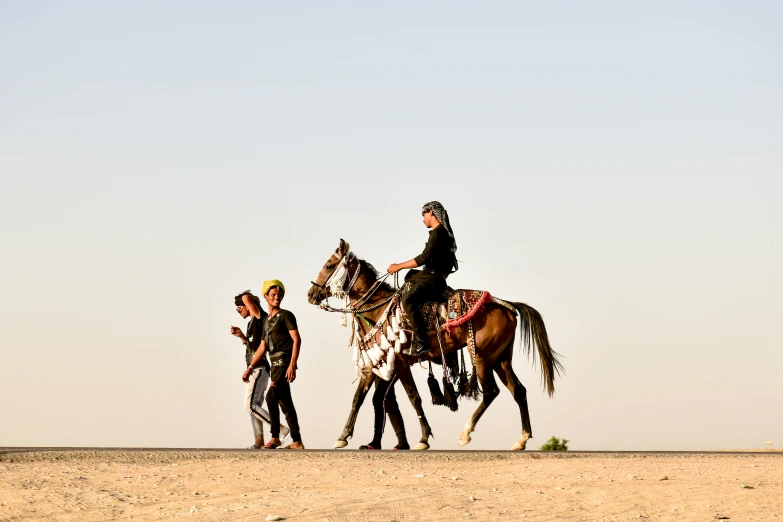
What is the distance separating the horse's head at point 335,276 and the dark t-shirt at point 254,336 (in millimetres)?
918

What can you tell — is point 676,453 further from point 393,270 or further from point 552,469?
point 393,270

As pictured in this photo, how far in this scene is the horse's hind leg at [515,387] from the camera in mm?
16953

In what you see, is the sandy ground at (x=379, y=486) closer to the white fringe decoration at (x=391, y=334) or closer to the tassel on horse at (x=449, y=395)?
the tassel on horse at (x=449, y=395)

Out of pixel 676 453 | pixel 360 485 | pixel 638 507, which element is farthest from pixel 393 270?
pixel 638 507

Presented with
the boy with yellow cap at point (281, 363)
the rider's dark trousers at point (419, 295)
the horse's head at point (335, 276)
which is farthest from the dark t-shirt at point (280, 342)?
the rider's dark trousers at point (419, 295)

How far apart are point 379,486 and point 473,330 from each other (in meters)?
5.44

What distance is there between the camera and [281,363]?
1684 centimetres

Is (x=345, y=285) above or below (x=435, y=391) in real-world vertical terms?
above

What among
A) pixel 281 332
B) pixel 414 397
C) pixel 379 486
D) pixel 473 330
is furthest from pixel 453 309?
pixel 379 486

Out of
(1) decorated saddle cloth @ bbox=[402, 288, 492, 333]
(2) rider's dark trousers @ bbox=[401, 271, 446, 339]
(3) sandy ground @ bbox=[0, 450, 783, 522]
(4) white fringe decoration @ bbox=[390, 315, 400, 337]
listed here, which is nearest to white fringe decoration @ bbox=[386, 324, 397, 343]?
(4) white fringe decoration @ bbox=[390, 315, 400, 337]

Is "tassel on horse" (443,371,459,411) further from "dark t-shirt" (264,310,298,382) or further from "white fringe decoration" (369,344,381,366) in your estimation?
"dark t-shirt" (264,310,298,382)

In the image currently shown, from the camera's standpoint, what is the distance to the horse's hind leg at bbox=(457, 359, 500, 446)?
16.8 meters

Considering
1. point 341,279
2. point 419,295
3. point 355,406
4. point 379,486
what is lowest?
point 379,486

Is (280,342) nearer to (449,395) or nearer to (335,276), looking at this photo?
(335,276)
